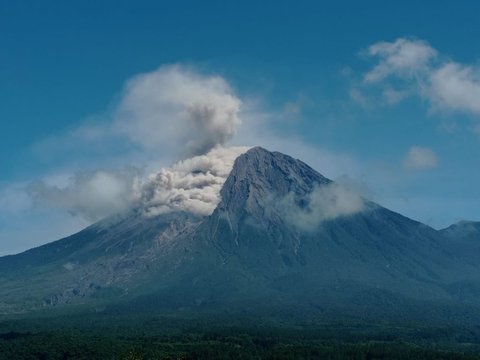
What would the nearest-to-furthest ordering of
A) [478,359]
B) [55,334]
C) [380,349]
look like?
[478,359] → [380,349] → [55,334]

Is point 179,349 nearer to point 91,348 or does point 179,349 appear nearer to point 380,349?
point 91,348

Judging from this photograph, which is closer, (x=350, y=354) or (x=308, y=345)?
(x=350, y=354)

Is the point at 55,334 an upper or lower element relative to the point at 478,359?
upper

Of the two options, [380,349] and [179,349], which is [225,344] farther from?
[380,349]

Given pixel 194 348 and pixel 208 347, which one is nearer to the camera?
pixel 194 348

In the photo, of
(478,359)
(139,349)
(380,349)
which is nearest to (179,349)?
(139,349)

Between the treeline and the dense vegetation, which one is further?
the dense vegetation

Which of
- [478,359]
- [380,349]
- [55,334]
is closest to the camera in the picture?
[478,359]

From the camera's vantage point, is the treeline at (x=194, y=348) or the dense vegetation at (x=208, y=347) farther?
the dense vegetation at (x=208, y=347)

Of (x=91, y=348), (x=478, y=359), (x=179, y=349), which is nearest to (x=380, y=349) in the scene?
(x=478, y=359)
